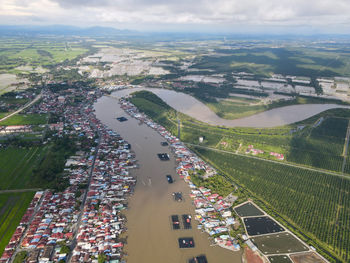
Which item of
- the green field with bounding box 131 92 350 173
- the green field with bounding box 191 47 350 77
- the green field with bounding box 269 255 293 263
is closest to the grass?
the green field with bounding box 131 92 350 173

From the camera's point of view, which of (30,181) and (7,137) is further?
(7,137)

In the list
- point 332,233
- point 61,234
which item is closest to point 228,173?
point 332,233

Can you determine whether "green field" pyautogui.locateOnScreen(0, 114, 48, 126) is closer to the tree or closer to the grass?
the tree

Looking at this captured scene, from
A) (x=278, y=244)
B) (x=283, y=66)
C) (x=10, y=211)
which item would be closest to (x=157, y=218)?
(x=278, y=244)

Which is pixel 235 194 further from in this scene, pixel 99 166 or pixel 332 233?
pixel 99 166

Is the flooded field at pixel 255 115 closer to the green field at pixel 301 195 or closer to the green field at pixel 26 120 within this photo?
the green field at pixel 301 195

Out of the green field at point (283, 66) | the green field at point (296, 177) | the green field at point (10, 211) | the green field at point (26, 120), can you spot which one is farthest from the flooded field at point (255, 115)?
the green field at point (283, 66)

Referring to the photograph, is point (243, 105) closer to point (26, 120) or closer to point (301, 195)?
point (301, 195)
